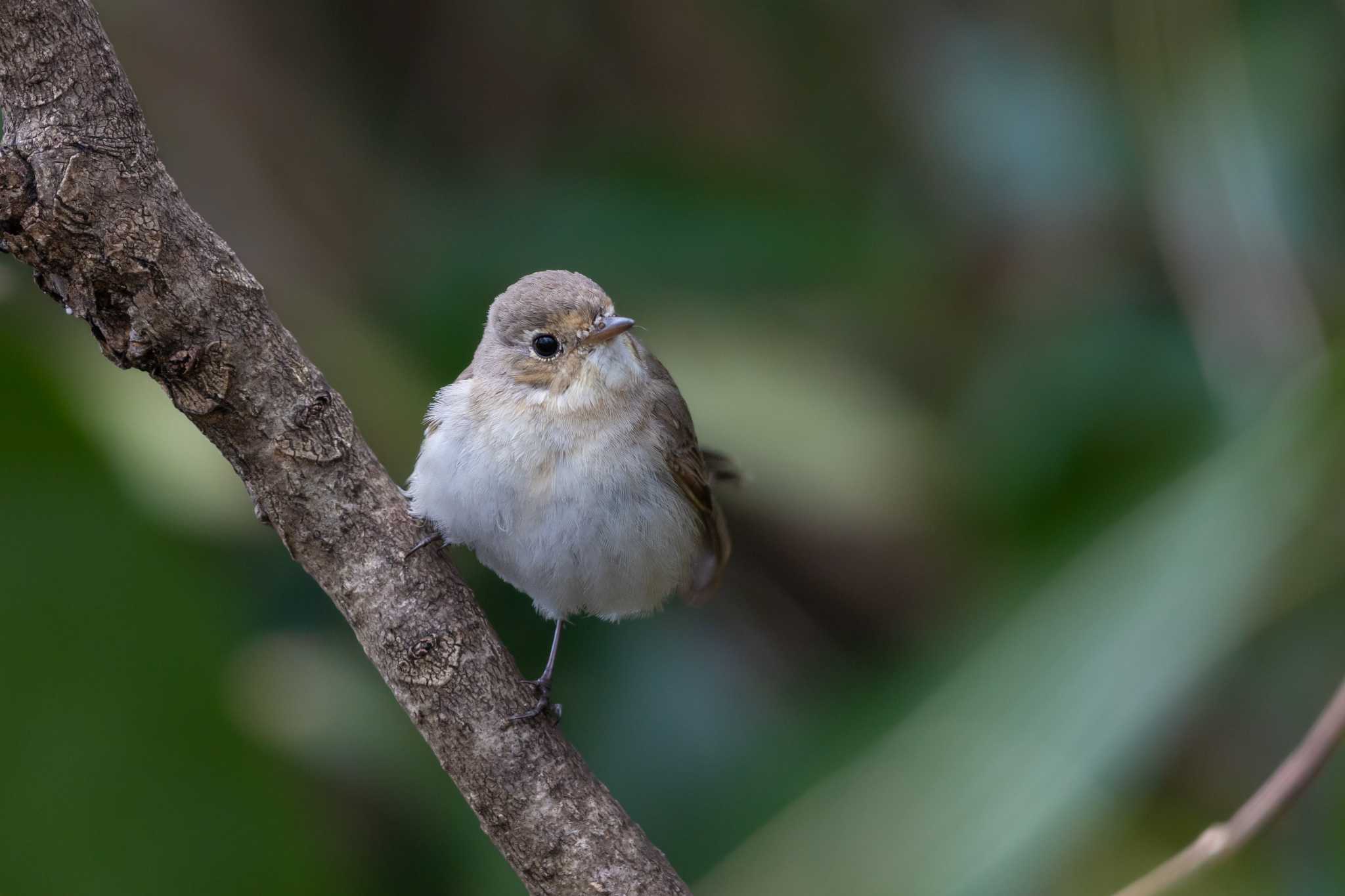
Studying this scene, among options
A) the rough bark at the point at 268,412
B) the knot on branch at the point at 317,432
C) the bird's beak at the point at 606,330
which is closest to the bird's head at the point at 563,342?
the bird's beak at the point at 606,330

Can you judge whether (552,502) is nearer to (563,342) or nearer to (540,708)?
(563,342)

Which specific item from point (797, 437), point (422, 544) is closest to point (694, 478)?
point (797, 437)

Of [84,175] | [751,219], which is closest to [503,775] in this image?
[84,175]

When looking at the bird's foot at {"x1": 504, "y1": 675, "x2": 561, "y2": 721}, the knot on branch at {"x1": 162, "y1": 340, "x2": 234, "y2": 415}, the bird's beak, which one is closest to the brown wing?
the bird's beak

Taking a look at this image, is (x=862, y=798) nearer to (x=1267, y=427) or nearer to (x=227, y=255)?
(x=1267, y=427)

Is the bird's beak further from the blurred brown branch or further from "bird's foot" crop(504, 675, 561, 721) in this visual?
the blurred brown branch
